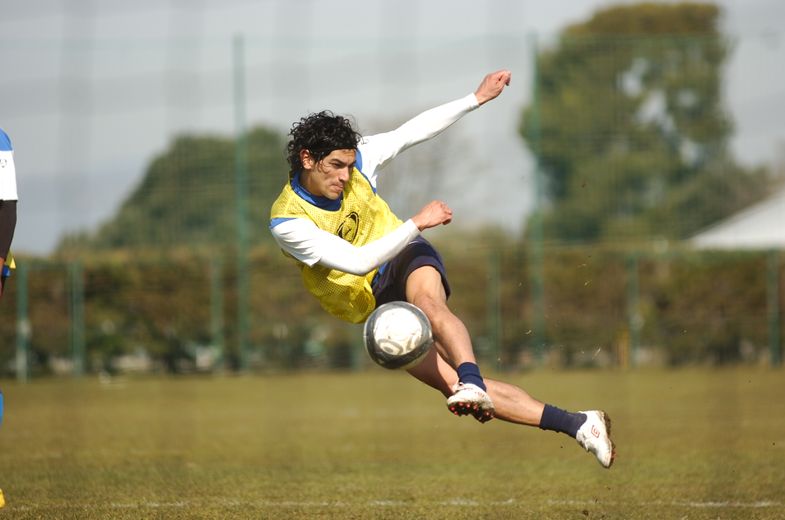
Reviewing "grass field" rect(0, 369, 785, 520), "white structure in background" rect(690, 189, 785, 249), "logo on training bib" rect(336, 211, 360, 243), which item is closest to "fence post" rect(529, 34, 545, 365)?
"grass field" rect(0, 369, 785, 520)

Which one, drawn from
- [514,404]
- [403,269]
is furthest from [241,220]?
[514,404]

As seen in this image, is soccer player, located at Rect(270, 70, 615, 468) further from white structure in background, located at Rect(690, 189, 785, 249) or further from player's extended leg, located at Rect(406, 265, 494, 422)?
white structure in background, located at Rect(690, 189, 785, 249)

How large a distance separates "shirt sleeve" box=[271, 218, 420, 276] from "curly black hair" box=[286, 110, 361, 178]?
40 centimetres

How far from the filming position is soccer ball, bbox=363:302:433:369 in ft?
20.3

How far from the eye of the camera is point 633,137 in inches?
1018

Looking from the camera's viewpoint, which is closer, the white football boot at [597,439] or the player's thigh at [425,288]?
the white football boot at [597,439]

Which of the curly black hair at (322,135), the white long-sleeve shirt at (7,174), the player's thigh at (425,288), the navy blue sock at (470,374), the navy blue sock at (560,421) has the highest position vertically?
the curly black hair at (322,135)

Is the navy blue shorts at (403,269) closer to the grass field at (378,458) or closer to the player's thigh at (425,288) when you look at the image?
the player's thigh at (425,288)

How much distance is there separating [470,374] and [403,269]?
95 centimetres

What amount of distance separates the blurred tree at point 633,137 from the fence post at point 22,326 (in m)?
10.3

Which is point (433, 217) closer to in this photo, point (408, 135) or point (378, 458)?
point (408, 135)

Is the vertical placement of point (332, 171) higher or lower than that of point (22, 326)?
higher

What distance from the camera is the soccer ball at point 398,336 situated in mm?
6184

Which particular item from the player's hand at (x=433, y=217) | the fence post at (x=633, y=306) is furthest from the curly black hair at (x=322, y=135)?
the fence post at (x=633, y=306)
